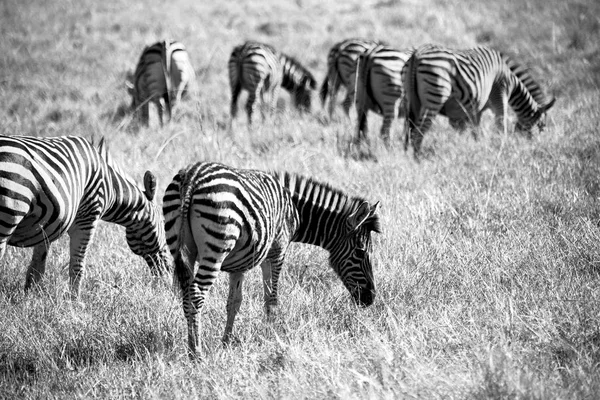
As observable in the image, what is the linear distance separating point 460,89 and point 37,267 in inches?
245

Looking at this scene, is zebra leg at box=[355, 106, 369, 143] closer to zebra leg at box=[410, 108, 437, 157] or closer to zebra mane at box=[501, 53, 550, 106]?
zebra leg at box=[410, 108, 437, 157]

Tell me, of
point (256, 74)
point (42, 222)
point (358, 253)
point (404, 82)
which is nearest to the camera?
point (42, 222)

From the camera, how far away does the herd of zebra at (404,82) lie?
29.7ft

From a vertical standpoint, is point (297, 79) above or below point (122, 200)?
above

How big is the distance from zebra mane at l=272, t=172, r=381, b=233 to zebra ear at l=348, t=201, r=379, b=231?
0.09 meters

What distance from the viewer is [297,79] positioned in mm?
13648

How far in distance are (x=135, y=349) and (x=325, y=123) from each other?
771cm

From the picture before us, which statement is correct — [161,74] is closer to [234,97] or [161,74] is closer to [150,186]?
[234,97]

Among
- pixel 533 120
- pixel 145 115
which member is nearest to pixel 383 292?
pixel 533 120

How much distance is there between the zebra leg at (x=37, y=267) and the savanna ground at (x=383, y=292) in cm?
9

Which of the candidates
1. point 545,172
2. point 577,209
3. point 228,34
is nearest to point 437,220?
point 577,209

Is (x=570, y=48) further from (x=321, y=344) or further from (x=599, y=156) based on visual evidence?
(x=321, y=344)

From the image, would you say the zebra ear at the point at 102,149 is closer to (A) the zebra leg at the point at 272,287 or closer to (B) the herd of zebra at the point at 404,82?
(A) the zebra leg at the point at 272,287

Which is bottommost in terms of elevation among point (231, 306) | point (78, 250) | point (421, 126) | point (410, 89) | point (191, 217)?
point (231, 306)
